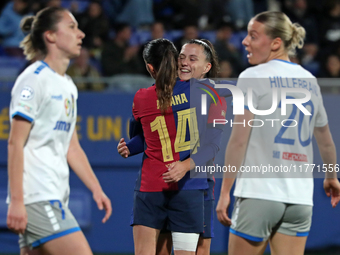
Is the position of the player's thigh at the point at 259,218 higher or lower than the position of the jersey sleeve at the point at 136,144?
lower

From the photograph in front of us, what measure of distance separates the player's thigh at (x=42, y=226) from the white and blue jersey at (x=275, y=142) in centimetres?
114

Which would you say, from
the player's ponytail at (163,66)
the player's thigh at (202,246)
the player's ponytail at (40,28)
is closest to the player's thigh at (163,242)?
the player's thigh at (202,246)

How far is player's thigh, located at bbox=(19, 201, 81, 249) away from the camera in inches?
103

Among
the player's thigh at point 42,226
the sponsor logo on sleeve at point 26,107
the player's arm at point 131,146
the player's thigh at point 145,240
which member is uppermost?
the sponsor logo on sleeve at point 26,107

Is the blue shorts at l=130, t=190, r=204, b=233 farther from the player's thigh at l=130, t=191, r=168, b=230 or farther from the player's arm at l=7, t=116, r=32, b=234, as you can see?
the player's arm at l=7, t=116, r=32, b=234

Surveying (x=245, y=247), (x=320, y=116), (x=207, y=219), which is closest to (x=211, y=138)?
(x=207, y=219)

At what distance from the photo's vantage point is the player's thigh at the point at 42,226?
2.63 m

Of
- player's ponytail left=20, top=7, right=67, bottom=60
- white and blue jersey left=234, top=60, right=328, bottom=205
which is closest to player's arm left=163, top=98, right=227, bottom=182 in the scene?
white and blue jersey left=234, top=60, right=328, bottom=205

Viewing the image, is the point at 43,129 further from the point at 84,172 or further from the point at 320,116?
the point at 320,116

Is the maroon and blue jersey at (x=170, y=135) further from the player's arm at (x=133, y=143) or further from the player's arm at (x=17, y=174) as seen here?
the player's arm at (x=17, y=174)

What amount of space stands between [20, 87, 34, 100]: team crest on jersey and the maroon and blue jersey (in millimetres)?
636

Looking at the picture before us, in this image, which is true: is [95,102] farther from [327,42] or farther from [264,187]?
[327,42]

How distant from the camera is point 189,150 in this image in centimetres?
288

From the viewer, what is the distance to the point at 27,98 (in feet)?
8.73
